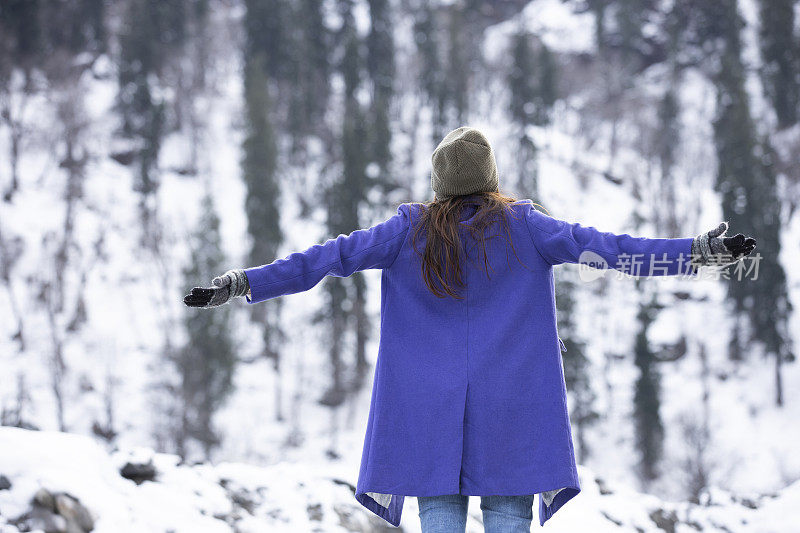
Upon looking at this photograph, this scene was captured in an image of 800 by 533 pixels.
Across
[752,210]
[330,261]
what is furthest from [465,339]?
[752,210]

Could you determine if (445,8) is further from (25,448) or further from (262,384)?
(25,448)

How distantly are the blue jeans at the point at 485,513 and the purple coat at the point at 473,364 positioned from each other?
61 millimetres

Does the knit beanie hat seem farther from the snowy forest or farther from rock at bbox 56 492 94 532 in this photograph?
the snowy forest

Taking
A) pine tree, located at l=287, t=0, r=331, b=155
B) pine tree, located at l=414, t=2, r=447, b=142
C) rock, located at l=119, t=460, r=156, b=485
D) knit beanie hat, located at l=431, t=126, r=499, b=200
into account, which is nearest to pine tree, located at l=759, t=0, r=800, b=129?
pine tree, located at l=414, t=2, r=447, b=142

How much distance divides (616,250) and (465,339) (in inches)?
20.5

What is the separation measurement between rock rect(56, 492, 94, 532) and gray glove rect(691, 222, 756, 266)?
267cm

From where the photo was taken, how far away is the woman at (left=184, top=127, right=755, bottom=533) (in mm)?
2117

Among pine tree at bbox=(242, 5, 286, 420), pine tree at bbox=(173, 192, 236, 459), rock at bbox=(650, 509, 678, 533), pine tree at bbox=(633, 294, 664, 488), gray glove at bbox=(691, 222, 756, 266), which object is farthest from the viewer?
pine tree at bbox=(242, 5, 286, 420)

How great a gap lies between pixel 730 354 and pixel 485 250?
27.9m

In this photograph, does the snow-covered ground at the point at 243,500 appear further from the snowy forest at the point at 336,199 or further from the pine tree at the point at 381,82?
the pine tree at the point at 381,82

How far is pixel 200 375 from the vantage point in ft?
75.6

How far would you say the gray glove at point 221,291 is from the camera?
2055 mm

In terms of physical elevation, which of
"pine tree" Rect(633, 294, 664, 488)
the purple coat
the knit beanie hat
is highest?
the knit beanie hat

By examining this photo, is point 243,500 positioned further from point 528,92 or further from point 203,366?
point 528,92
